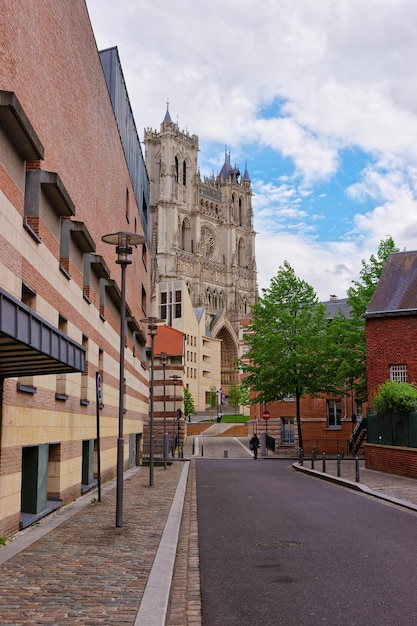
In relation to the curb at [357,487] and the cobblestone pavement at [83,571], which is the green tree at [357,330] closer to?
the curb at [357,487]

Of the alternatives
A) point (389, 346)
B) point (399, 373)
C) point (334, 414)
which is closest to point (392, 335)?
point (389, 346)

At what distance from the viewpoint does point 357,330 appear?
141ft

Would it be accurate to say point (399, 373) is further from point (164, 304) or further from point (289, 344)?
point (164, 304)

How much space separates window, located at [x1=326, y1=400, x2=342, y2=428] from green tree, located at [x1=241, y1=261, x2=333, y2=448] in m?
6.23

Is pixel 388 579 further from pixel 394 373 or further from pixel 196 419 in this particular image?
pixel 196 419

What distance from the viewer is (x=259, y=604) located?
725cm

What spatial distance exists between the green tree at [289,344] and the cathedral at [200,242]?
74.6 meters

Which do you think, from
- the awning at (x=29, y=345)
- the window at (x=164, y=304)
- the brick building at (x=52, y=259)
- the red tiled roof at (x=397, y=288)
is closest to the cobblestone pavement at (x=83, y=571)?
the brick building at (x=52, y=259)

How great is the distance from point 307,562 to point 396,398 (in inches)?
671

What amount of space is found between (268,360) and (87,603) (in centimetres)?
3642

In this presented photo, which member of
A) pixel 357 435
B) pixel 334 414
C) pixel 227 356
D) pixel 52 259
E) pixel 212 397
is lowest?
pixel 357 435

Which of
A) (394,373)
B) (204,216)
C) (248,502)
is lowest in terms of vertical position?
(248,502)

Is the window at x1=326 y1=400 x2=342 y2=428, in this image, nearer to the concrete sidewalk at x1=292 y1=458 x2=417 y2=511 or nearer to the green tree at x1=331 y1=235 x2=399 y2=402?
the green tree at x1=331 y1=235 x2=399 y2=402

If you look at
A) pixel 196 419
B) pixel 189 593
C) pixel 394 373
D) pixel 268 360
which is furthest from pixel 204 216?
pixel 189 593
